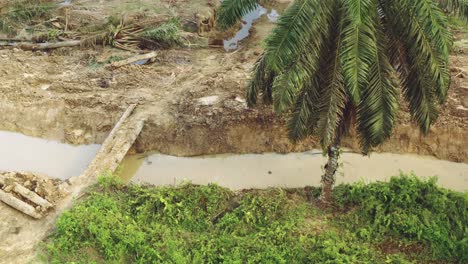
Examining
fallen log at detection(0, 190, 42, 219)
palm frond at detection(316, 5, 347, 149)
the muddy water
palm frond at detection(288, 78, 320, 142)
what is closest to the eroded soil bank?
the muddy water

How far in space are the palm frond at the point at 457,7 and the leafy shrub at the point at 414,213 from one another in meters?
4.63

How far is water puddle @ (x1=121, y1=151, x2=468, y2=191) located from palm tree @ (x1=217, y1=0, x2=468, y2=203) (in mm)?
3988

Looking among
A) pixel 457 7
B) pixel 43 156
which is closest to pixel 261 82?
pixel 457 7

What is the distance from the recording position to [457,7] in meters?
7.30

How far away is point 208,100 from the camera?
14477 mm

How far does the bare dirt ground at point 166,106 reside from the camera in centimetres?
1347

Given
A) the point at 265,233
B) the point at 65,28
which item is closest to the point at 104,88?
the point at 65,28

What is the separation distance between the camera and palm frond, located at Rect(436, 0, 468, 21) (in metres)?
7.25

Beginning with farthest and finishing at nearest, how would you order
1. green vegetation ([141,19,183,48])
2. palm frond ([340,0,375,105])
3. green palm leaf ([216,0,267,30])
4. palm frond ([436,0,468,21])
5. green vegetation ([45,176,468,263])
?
green vegetation ([141,19,183,48])
green vegetation ([45,176,468,263])
green palm leaf ([216,0,267,30])
palm frond ([340,0,375,105])
palm frond ([436,0,468,21])

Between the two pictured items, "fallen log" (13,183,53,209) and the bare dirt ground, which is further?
the bare dirt ground

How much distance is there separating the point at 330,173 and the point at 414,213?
206 centimetres

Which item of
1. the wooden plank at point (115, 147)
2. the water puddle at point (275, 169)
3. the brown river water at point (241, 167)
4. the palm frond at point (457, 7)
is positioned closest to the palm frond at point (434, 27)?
the palm frond at point (457, 7)

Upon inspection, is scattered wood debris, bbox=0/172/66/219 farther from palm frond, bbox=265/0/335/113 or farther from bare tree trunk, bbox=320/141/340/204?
palm frond, bbox=265/0/335/113

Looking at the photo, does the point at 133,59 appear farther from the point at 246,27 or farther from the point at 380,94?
the point at 380,94
